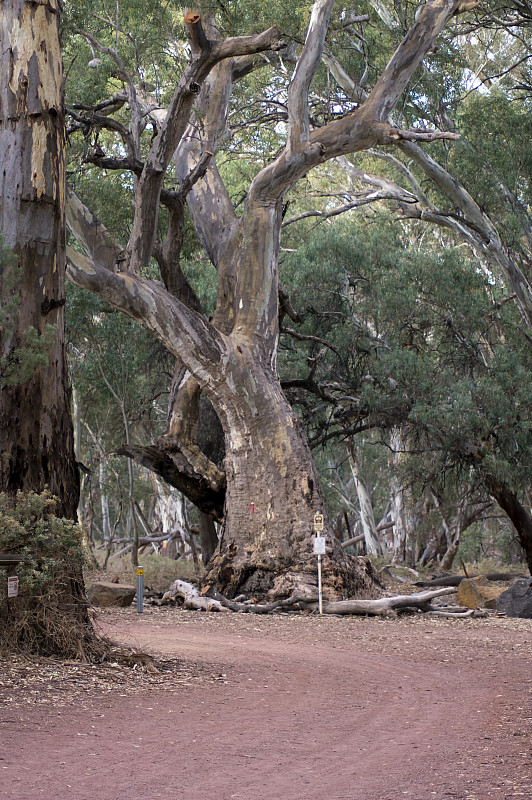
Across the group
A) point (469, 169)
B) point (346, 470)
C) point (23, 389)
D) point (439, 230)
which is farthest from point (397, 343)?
point (346, 470)

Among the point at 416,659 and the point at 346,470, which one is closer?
the point at 416,659

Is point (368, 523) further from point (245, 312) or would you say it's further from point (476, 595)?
point (245, 312)

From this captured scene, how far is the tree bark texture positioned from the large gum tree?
3.75 meters

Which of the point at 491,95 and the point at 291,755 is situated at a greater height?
the point at 491,95

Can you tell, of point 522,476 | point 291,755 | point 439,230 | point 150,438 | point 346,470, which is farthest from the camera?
point 346,470

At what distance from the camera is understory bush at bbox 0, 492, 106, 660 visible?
708 centimetres

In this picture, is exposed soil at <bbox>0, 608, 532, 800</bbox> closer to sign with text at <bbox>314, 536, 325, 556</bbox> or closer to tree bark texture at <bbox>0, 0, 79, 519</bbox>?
tree bark texture at <bbox>0, 0, 79, 519</bbox>

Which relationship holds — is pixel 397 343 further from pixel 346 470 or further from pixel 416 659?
pixel 346 470

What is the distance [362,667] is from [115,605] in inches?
265

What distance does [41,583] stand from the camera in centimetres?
713

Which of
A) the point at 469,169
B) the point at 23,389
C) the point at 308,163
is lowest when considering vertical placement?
the point at 23,389

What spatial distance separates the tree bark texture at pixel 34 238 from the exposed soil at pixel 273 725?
6.25 feet

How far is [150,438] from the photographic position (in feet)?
86.0

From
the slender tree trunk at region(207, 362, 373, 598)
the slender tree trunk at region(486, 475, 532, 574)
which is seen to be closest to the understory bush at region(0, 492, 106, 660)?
the slender tree trunk at region(207, 362, 373, 598)
